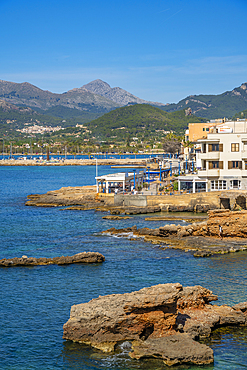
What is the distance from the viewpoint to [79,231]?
46875 millimetres

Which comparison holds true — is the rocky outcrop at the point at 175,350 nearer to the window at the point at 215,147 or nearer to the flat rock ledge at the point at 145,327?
the flat rock ledge at the point at 145,327

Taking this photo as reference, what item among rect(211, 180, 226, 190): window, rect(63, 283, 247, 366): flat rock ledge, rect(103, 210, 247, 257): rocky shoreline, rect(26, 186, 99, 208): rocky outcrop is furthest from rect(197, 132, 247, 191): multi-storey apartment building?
rect(63, 283, 247, 366): flat rock ledge

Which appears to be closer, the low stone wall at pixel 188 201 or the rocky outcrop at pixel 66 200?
the low stone wall at pixel 188 201

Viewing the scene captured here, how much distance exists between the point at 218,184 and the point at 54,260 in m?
33.3

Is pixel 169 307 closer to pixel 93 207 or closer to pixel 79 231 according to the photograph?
pixel 79 231

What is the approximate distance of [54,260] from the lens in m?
33.1

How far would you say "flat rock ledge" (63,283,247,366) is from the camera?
57.9 feet

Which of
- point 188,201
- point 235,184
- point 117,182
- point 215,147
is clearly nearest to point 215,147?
point 215,147

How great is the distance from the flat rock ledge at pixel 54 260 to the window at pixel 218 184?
3097 centimetres

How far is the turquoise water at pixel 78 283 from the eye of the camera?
1823cm

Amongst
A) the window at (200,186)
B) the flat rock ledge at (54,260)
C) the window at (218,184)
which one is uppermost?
the window at (218,184)

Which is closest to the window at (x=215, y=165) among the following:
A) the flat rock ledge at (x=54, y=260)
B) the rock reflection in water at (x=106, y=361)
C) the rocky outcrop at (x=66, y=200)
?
the rocky outcrop at (x=66, y=200)

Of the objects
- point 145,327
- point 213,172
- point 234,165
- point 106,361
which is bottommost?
point 106,361

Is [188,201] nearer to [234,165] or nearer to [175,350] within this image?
[234,165]
